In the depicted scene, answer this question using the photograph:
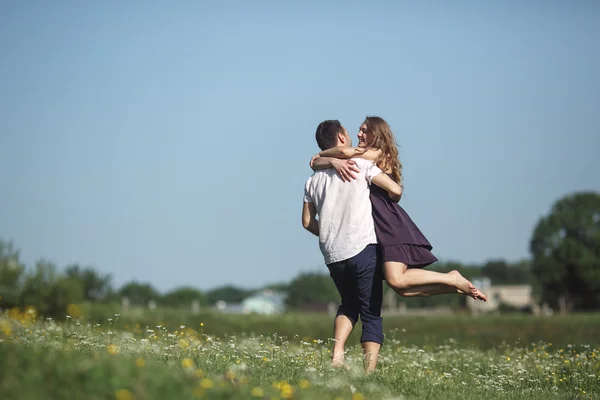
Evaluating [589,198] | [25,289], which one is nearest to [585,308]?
[589,198]

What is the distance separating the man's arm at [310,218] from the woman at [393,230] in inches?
16.7

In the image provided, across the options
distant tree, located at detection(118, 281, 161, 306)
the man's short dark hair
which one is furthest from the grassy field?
distant tree, located at detection(118, 281, 161, 306)

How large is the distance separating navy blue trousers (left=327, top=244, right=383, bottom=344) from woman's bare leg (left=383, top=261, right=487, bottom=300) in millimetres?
162

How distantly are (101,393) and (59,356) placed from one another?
35.7 inches

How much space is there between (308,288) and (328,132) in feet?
342

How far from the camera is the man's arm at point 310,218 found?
6902 mm

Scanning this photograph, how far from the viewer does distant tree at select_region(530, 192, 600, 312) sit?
5588 centimetres

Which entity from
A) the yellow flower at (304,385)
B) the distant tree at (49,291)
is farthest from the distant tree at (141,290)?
the yellow flower at (304,385)

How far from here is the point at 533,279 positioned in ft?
243

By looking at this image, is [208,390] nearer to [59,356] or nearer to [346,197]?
[59,356]

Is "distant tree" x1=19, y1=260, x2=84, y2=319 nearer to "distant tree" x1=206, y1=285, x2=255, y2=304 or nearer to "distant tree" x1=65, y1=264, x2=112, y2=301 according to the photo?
"distant tree" x1=65, y1=264, x2=112, y2=301

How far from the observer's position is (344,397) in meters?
4.34

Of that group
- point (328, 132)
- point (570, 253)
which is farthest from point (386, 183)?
point (570, 253)

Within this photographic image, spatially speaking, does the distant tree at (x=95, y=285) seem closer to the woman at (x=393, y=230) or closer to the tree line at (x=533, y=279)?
the tree line at (x=533, y=279)
